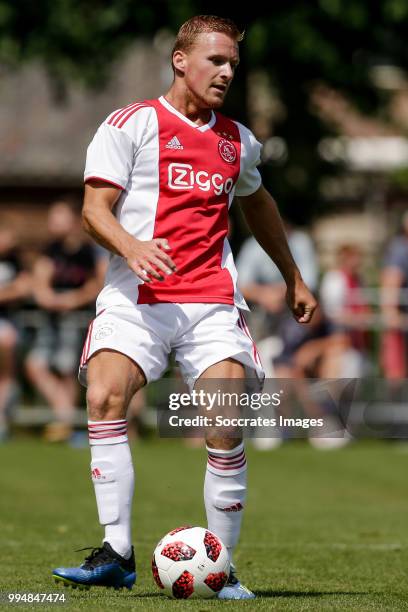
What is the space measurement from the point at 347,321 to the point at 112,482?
35.2 ft

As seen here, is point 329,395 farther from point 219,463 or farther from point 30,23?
point 30,23

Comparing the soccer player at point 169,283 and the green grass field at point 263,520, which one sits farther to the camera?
the green grass field at point 263,520

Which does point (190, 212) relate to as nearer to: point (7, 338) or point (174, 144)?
point (174, 144)

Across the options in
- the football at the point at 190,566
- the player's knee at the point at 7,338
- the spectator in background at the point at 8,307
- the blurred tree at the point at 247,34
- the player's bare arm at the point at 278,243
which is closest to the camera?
the football at the point at 190,566

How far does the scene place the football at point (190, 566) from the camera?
6258 mm

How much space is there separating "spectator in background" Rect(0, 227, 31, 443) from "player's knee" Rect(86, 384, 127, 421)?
9887 mm

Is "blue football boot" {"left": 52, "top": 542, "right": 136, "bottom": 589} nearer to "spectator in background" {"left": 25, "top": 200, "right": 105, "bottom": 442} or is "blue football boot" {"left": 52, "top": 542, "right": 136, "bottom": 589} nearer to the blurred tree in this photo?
"spectator in background" {"left": 25, "top": 200, "right": 105, "bottom": 442}

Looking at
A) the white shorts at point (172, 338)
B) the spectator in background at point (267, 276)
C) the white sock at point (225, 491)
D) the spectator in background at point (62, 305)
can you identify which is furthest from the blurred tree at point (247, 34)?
the white sock at point (225, 491)

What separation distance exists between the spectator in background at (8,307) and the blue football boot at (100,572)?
32.8 feet

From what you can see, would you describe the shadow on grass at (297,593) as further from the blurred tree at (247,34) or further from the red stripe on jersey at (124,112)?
the blurred tree at (247,34)

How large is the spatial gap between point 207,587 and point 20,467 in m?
7.88

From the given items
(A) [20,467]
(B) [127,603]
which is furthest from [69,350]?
(B) [127,603]

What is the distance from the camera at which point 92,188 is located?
6406 mm

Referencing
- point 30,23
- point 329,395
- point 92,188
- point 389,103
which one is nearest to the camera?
point 92,188
